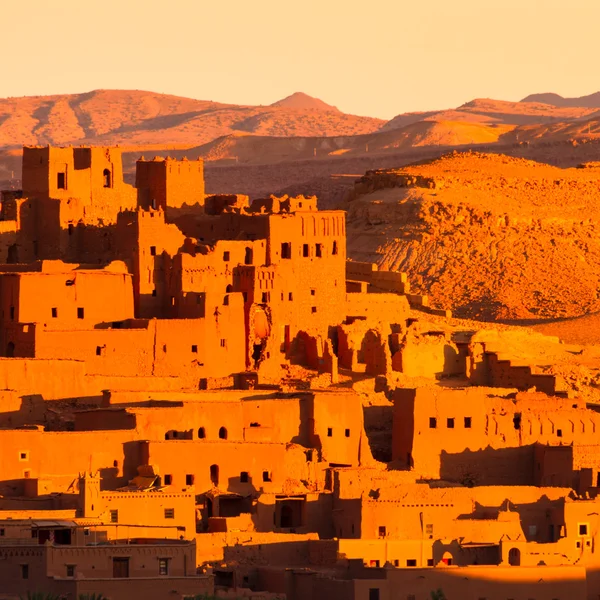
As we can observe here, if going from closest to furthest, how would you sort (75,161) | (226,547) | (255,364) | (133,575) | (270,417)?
(133,575), (226,547), (270,417), (255,364), (75,161)

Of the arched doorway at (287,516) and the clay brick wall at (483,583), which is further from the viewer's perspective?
the arched doorway at (287,516)

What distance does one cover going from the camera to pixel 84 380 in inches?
2304

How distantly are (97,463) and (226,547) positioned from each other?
3.98 meters

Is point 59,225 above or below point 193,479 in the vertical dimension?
above

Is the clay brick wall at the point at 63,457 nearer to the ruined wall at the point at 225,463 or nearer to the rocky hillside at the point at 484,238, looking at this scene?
the ruined wall at the point at 225,463

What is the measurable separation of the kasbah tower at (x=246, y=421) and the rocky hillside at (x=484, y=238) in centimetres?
1373

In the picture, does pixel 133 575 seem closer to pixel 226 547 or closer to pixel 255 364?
pixel 226 547

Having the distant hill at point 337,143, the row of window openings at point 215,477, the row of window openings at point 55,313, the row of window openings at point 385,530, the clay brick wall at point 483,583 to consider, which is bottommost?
the clay brick wall at point 483,583

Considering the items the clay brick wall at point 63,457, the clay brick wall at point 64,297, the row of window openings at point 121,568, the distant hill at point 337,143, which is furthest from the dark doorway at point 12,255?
the distant hill at point 337,143

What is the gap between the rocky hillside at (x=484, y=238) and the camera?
85312 millimetres

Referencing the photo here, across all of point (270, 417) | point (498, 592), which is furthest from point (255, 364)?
point (498, 592)

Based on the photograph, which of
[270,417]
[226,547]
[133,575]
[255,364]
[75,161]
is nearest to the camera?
[133,575]

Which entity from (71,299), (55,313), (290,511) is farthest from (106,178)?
(290,511)

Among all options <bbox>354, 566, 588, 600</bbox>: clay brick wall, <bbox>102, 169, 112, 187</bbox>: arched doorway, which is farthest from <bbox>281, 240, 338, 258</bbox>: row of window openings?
<bbox>354, 566, 588, 600</bbox>: clay brick wall
